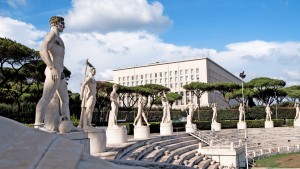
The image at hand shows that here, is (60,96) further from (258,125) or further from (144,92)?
(144,92)

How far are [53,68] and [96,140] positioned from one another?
336 cm

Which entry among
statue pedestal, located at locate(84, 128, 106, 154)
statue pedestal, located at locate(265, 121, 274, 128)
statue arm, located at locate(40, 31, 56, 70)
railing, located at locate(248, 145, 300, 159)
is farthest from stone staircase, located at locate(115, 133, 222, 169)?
statue pedestal, located at locate(265, 121, 274, 128)

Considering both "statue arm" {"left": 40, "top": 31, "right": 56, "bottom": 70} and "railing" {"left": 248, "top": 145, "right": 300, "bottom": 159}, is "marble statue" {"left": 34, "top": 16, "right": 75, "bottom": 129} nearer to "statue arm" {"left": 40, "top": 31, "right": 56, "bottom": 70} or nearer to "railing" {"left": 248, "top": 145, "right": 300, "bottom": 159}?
"statue arm" {"left": 40, "top": 31, "right": 56, "bottom": 70}

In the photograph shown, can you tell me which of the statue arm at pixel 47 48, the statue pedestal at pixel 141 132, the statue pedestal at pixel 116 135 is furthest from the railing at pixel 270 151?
the statue arm at pixel 47 48

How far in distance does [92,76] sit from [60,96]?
3205 mm

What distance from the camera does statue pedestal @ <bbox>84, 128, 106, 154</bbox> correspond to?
9727 millimetres

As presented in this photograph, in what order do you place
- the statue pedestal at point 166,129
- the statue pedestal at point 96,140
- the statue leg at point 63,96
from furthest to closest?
the statue pedestal at point 166,129 < the statue pedestal at point 96,140 < the statue leg at point 63,96

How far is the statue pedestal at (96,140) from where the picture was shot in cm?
973

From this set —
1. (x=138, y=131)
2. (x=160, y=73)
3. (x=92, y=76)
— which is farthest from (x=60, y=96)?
(x=160, y=73)

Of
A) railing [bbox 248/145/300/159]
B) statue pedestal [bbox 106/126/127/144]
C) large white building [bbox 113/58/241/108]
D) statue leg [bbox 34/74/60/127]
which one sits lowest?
railing [bbox 248/145/300/159]

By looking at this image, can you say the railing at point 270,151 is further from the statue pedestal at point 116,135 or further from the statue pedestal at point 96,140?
the statue pedestal at point 96,140

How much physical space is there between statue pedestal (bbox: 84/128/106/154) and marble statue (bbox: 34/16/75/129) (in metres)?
2.30

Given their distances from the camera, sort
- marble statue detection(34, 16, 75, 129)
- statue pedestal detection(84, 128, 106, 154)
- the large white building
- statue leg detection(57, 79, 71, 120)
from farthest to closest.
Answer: the large white building, statue pedestal detection(84, 128, 106, 154), statue leg detection(57, 79, 71, 120), marble statue detection(34, 16, 75, 129)

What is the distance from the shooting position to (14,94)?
35.8 meters
